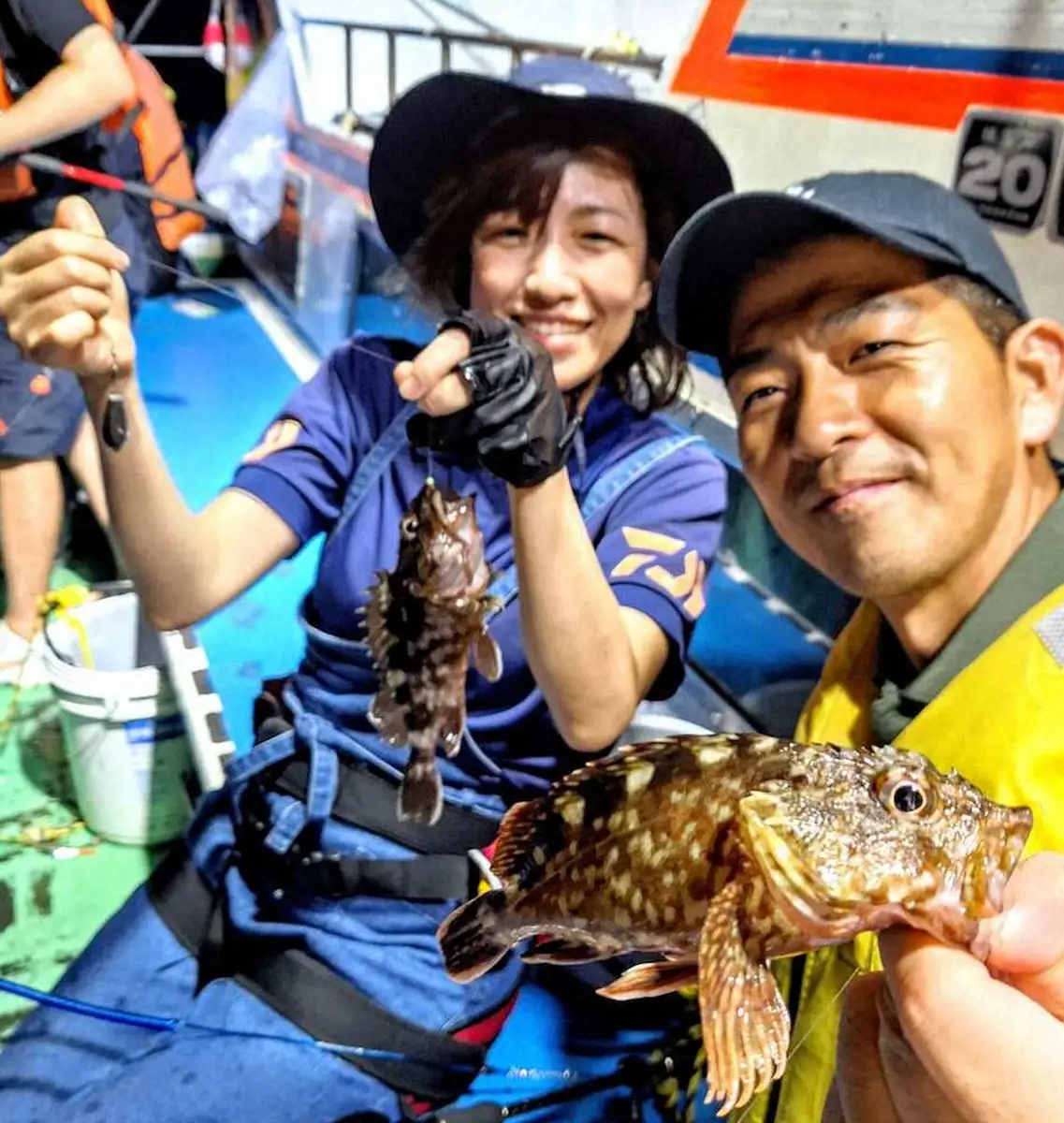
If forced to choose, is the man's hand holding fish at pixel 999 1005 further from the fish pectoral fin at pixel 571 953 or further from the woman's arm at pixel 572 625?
the woman's arm at pixel 572 625

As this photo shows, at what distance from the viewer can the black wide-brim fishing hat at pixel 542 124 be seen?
1416 mm

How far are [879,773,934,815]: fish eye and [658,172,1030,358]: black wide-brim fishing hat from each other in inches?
25.0

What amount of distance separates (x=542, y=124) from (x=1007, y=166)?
0.77m

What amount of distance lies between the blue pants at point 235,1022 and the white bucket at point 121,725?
26.8 inches

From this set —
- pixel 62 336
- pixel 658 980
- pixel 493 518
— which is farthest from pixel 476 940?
pixel 62 336

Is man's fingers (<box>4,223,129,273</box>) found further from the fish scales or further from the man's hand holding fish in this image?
the man's hand holding fish

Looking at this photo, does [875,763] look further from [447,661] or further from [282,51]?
[282,51]

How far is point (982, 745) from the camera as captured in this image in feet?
3.11

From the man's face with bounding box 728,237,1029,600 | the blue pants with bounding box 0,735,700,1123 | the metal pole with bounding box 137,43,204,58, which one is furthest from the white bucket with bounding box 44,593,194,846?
the metal pole with bounding box 137,43,204,58

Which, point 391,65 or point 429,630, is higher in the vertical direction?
point 391,65

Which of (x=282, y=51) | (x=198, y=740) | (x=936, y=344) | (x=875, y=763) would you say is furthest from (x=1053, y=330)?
(x=282, y=51)

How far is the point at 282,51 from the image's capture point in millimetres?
5957

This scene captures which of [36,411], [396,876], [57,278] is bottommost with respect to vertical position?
[396,876]

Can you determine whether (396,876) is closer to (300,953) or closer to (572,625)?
(300,953)
